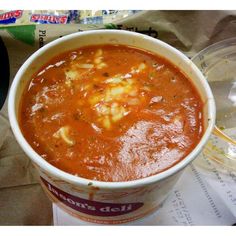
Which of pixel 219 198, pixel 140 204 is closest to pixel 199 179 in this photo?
pixel 219 198

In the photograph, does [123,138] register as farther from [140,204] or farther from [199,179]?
[199,179]

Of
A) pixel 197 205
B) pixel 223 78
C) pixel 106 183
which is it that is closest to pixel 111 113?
pixel 106 183

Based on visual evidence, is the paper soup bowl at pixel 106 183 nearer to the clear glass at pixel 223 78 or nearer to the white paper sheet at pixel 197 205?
the white paper sheet at pixel 197 205

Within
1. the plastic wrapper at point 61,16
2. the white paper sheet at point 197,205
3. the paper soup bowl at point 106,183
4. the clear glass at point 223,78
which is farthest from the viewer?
the plastic wrapper at point 61,16

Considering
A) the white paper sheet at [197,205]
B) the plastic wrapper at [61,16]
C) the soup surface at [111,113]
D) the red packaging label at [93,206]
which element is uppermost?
the soup surface at [111,113]

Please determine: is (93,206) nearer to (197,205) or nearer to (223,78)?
(197,205)

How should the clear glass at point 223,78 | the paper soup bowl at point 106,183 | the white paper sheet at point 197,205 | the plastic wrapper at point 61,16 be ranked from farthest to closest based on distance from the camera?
the plastic wrapper at point 61,16 → the clear glass at point 223,78 → the white paper sheet at point 197,205 → the paper soup bowl at point 106,183

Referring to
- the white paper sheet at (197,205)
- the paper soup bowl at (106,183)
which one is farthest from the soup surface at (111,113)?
the white paper sheet at (197,205)

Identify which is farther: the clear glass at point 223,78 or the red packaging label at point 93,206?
the clear glass at point 223,78
